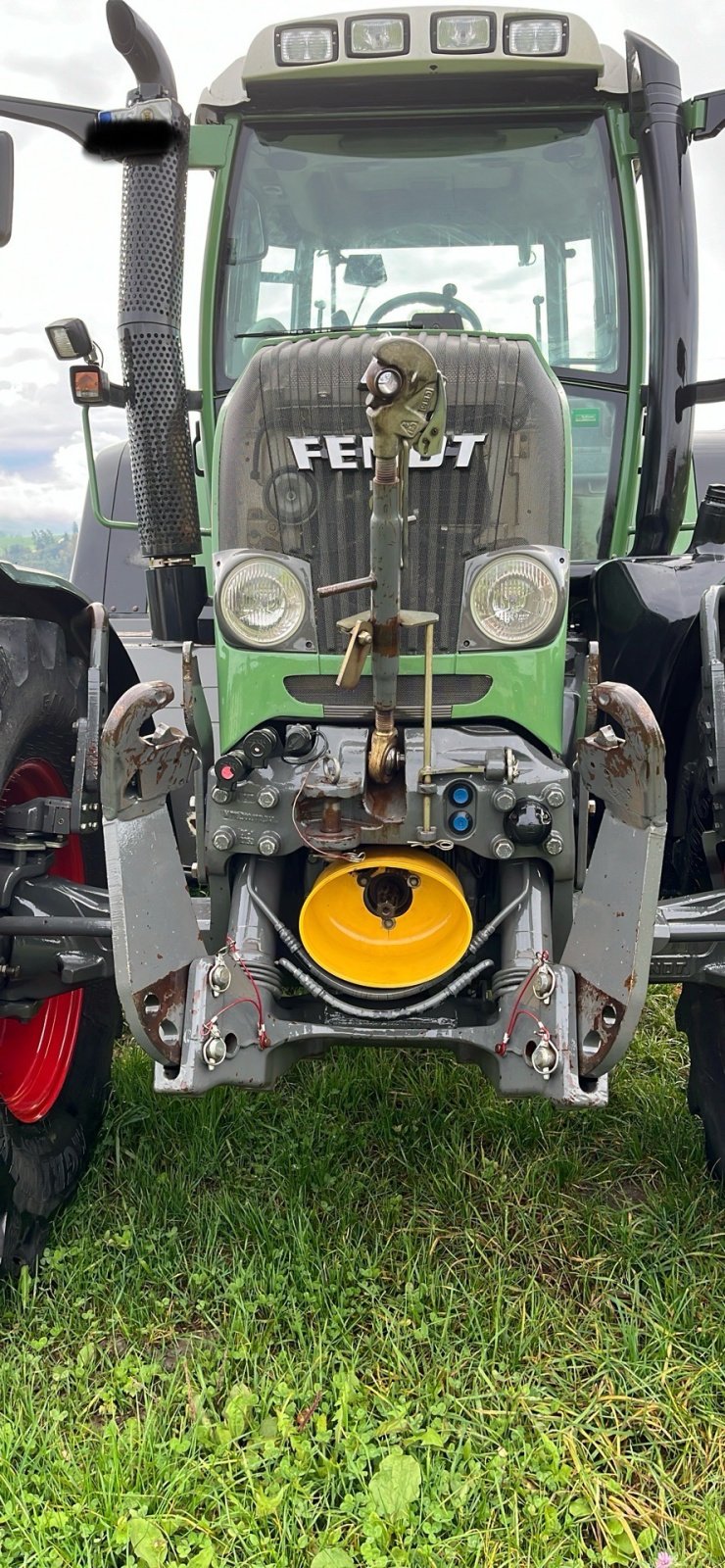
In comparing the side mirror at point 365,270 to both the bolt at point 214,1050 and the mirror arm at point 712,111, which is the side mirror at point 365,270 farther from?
the bolt at point 214,1050

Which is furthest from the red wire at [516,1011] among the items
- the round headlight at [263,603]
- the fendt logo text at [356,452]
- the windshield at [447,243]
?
the windshield at [447,243]

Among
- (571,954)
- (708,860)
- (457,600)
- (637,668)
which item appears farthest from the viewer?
(637,668)

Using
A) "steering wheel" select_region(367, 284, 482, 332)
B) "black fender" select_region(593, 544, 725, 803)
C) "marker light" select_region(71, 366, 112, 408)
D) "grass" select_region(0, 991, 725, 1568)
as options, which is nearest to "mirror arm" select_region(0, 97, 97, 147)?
"marker light" select_region(71, 366, 112, 408)

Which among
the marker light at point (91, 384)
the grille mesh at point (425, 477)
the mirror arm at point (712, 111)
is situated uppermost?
the mirror arm at point (712, 111)

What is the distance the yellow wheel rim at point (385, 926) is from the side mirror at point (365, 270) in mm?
1830

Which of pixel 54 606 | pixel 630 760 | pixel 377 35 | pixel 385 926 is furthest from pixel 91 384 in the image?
pixel 630 760

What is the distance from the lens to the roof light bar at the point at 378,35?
2840 millimetres

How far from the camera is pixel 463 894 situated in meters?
2.22

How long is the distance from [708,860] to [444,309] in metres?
1.71

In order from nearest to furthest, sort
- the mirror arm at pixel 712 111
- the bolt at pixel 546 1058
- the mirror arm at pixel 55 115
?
the bolt at pixel 546 1058 < the mirror arm at pixel 712 111 < the mirror arm at pixel 55 115

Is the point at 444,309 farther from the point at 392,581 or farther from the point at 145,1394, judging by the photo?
the point at 145,1394

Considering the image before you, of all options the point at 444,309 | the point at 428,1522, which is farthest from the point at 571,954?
the point at 444,309

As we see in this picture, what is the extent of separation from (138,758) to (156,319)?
1297 mm

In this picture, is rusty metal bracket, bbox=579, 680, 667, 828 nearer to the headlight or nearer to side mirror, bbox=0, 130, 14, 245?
the headlight
